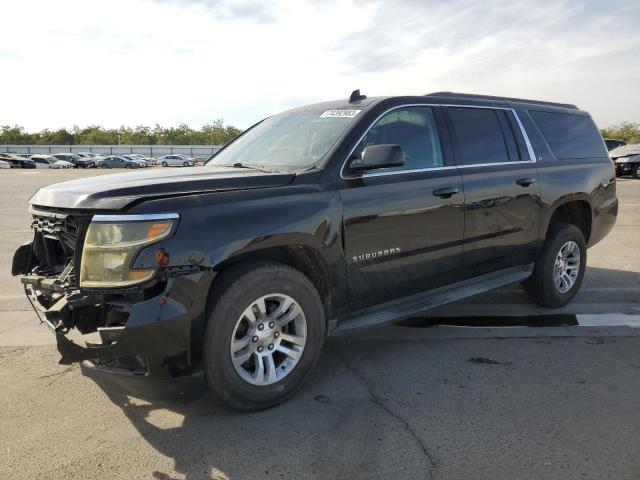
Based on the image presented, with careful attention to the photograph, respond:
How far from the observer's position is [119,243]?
2752mm

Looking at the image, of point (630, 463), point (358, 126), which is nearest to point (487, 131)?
point (358, 126)

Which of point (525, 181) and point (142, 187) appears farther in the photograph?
point (525, 181)

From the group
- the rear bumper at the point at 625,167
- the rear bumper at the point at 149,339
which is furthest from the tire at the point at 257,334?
the rear bumper at the point at 625,167

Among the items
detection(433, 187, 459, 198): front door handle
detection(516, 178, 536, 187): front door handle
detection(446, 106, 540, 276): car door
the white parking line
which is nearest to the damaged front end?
detection(433, 187, 459, 198): front door handle

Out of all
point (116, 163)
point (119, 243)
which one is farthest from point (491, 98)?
point (116, 163)

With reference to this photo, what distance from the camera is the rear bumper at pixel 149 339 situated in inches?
106

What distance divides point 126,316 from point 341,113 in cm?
217

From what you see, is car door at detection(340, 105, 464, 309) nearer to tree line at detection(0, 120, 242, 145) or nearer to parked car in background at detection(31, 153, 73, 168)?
parked car in background at detection(31, 153, 73, 168)

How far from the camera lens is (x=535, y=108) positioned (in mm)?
5195

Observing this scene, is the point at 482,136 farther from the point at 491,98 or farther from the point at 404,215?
the point at 404,215

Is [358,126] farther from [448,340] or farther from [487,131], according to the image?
[448,340]

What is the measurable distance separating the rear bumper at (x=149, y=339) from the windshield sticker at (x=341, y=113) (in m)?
1.71

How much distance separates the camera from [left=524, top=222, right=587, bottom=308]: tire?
5.04m

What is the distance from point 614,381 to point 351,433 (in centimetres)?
193
